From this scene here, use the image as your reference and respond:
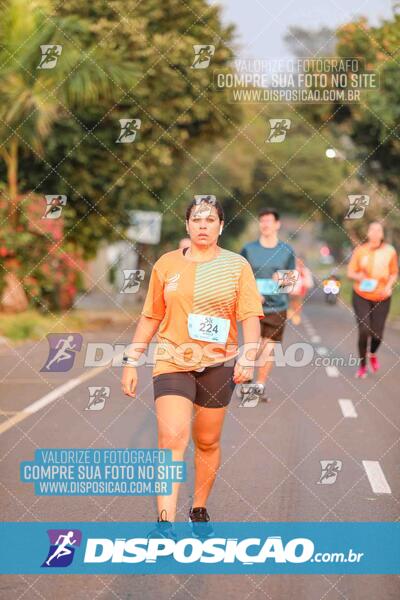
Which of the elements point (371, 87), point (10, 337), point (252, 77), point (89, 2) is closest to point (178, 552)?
point (252, 77)

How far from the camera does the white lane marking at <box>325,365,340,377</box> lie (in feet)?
52.0

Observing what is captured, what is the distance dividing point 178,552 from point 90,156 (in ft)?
65.6

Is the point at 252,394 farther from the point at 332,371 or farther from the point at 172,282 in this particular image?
the point at 172,282

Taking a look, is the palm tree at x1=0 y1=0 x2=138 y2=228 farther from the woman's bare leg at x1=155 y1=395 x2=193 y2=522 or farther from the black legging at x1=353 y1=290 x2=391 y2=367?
the woman's bare leg at x1=155 y1=395 x2=193 y2=522

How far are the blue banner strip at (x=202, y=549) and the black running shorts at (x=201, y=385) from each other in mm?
804

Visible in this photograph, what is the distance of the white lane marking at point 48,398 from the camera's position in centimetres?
1085

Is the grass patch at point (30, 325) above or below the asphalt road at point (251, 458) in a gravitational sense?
below

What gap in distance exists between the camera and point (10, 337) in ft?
68.9

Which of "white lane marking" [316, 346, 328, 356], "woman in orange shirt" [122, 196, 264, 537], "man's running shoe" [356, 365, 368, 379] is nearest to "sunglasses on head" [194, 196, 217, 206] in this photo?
"woman in orange shirt" [122, 196, 264, 537]

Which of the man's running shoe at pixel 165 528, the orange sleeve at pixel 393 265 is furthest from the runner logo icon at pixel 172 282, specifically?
the orange sleeve at pixel 393 265

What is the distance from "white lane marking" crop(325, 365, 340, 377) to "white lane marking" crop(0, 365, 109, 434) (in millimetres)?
3237

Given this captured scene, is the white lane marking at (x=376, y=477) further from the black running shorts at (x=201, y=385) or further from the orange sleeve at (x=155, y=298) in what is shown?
the orange sleeve at (x=155, y=298)

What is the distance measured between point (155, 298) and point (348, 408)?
6208 millimetres

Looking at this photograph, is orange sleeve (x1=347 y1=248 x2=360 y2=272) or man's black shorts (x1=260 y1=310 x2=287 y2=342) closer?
man's black shorts (x1=260 y1=310 x2=287 y2=342)
